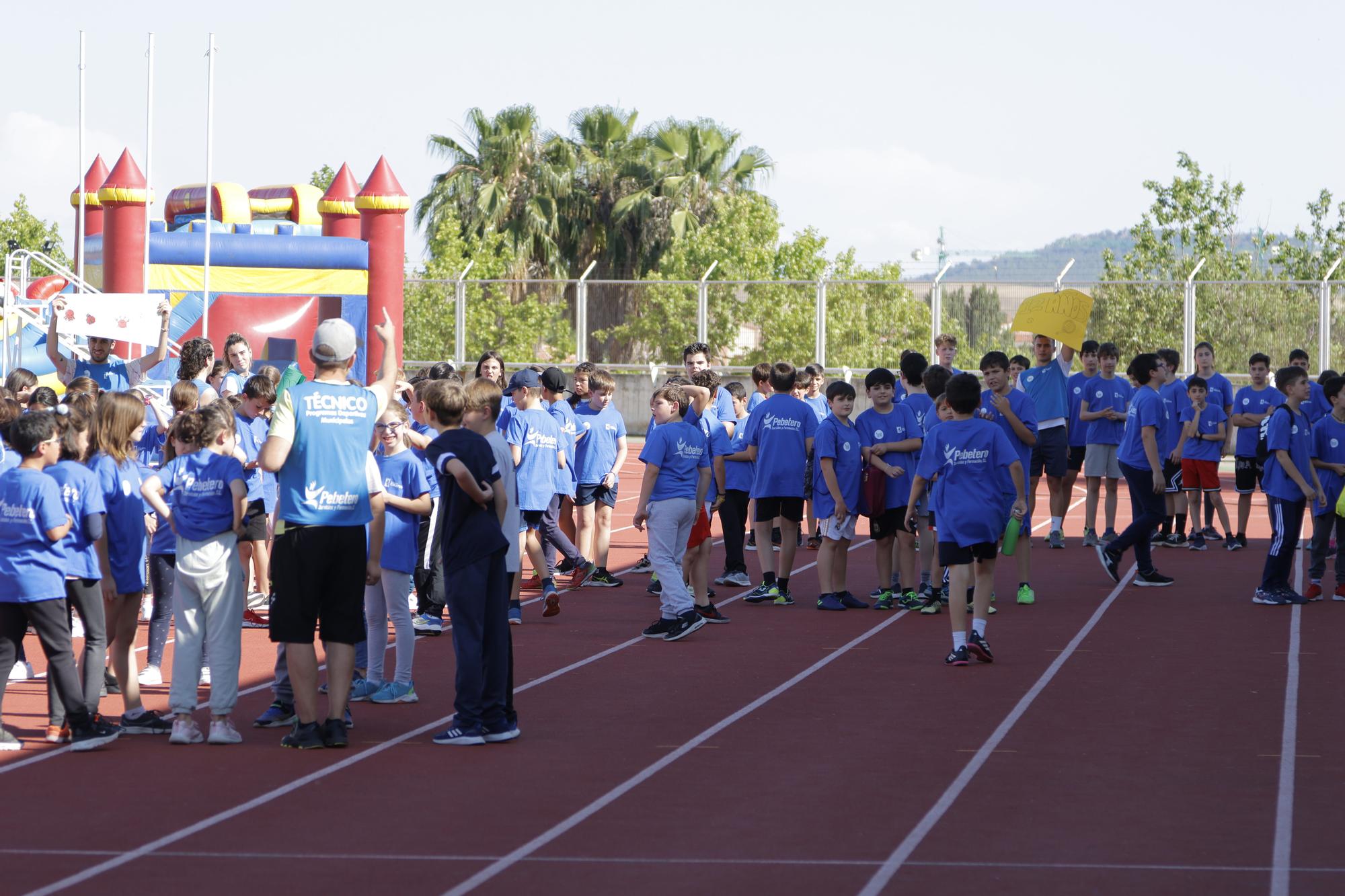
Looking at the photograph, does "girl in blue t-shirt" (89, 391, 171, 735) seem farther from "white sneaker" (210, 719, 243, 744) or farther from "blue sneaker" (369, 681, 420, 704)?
"blue sneaker" (369, 681, 420, 704)

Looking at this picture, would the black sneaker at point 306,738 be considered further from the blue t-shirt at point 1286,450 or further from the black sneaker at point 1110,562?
the blue t-shirt at point 1286,450

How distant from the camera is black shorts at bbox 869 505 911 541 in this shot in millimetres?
11805

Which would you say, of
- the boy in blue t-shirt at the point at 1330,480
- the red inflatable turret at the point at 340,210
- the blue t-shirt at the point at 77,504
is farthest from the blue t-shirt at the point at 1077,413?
the red inflatable turret at the point at 340,210

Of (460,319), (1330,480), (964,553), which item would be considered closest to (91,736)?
(964,553)

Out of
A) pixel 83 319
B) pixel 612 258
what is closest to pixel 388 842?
pixel 83 319

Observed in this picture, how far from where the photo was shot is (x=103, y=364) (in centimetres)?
1227

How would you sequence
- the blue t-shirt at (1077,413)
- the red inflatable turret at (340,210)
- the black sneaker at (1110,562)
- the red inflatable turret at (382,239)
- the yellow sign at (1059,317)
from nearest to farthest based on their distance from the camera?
the black sneaker at (1110,562) → the yellow sign at (1059,317) → the blue t-shirt at (1077,413) → the red inflatable turret at (382,239) → the red inflatable turret at (340,210)

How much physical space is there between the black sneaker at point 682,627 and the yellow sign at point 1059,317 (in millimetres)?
4147

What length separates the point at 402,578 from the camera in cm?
852

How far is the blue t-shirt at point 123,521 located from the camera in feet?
25.4

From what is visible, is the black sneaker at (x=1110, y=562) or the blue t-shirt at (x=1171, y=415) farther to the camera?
the blue t-shirt at (x=1171, y=415)

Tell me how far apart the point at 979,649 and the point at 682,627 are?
198 centimetres

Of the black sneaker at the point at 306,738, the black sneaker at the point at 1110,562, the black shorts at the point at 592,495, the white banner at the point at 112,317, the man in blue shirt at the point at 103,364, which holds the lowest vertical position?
the black sneaker at the point at 306,738

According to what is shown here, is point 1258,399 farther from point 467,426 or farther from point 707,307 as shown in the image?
point 707,307
